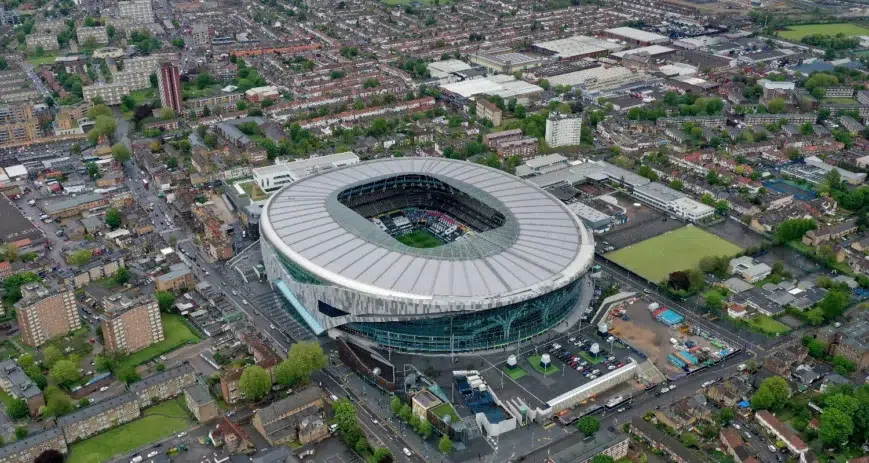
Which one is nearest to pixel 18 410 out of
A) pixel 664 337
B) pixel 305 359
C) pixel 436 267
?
pixel 305 359

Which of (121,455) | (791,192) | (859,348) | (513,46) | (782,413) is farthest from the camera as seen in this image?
(513,46)

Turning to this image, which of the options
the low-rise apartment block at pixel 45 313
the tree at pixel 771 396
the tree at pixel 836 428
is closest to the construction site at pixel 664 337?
the tree at pixel 771 396

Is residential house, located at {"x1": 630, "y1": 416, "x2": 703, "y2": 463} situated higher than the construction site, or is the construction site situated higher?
residential house, located at {"x1": 630, "y1": 416, "x2": 703, "y2": 463}

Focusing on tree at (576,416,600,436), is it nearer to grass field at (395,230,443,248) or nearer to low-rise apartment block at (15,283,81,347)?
grass field at (395,230,443,248)

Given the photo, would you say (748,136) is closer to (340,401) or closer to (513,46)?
(513,46)

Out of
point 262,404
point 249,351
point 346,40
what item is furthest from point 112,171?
point 346,40

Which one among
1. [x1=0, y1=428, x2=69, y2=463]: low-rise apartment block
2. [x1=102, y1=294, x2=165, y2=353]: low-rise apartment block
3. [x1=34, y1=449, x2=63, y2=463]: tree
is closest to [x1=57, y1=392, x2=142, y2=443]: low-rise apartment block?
[x1=0, y1=428, x2=69, y2=463]: low-rise apartment block

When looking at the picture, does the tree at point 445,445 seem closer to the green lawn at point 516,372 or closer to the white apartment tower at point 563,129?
A: the green lawn at point 516,372

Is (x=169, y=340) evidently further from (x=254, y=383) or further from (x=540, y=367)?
(x=540, y=367)
